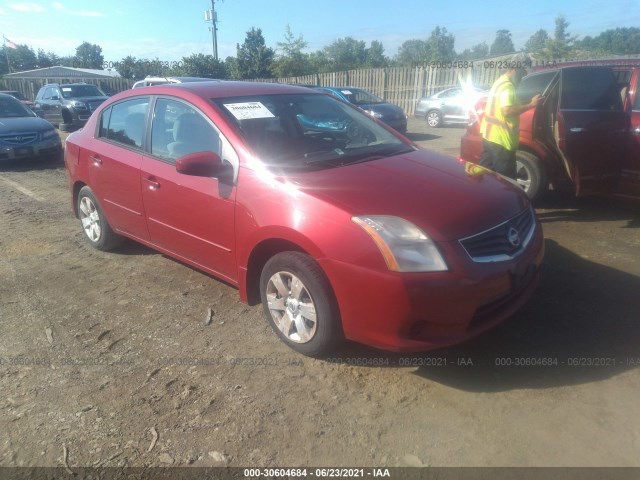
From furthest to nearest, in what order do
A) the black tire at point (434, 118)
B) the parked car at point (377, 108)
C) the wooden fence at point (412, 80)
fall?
the wooden fence at point (412, 80) → the black tire at point (434, 118) → the parked car at point (377, 108)

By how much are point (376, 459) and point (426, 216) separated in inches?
50.6

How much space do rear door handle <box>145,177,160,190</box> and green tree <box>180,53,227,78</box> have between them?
113 ft

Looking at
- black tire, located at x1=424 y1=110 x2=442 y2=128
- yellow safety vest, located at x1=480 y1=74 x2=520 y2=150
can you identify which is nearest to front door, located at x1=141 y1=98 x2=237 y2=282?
yellow safety vest, located at x1=480 y1=74 x2=520 y2=150

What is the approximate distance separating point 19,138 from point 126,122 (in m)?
7.18

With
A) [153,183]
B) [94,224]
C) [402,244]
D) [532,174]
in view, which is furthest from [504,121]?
[94,224]

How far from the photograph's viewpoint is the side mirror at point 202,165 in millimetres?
3131

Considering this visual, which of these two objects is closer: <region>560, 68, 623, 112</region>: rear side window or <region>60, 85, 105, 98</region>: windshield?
<region>560, 68, 623, 112</region>: rear side window

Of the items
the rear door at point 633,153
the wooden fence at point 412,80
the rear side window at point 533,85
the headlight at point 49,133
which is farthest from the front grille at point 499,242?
the wooden fence at point 412,80

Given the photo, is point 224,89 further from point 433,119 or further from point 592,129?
point 433,119

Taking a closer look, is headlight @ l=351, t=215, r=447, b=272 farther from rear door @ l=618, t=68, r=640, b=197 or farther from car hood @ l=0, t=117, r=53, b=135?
car hood @ l=0, t=117, r=53, b=135

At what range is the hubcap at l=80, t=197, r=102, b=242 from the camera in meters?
4.93

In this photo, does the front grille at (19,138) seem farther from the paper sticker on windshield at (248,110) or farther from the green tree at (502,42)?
the green tree at (502,42)

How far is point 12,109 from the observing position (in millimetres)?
10758

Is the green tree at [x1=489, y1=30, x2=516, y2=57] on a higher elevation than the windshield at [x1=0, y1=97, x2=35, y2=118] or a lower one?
higher
